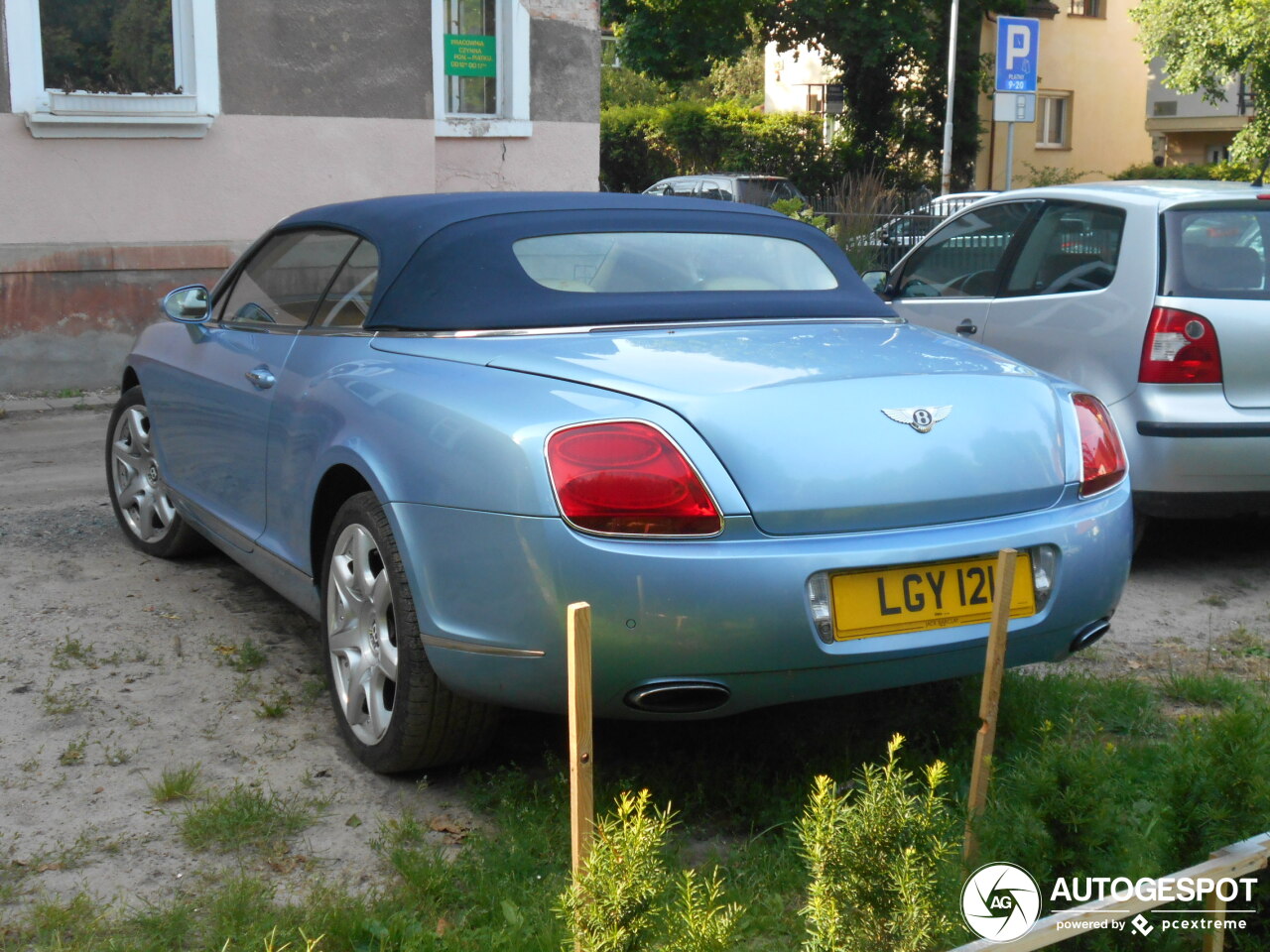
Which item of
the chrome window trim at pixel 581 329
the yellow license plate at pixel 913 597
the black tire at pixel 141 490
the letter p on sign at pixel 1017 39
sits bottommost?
the black tire at pixel 141 490

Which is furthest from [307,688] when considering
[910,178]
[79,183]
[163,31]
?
[910,178]

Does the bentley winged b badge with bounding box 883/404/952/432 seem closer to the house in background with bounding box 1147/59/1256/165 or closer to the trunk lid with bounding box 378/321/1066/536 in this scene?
the trunk lid with bounding box 378/321/1066/536

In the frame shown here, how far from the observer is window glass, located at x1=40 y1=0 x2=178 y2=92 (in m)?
10.5

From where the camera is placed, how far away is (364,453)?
11.9 ft

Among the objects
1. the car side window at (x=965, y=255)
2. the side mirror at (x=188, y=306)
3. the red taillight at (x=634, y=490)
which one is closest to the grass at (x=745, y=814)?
the red taillight at (x=634, y=490)

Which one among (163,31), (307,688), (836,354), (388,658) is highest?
(163,31)

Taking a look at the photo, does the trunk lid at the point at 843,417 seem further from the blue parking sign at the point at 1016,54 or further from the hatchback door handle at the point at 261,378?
the blue parking sign at the point at 1016,54

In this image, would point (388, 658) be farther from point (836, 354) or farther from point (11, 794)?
point (836, 354)

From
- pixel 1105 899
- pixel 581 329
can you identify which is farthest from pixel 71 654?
pixel 1105 899

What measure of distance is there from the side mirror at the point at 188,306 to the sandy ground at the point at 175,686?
3.35 feet

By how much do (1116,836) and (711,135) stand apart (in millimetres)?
39720

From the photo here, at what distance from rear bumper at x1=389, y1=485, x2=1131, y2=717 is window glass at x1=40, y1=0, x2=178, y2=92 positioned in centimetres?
855

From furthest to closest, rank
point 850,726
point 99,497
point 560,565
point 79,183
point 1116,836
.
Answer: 1. point 79,183
2. point 99,497
3. point 850,726
4. point 560,565
5. point 1116,836

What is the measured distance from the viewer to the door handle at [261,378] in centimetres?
438
